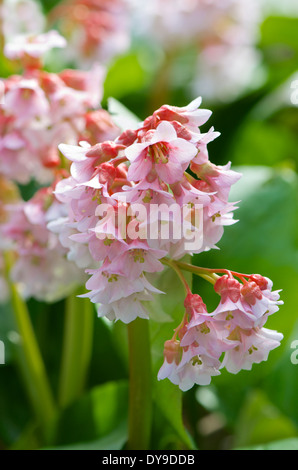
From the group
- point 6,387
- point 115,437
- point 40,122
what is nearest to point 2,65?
point 40,122

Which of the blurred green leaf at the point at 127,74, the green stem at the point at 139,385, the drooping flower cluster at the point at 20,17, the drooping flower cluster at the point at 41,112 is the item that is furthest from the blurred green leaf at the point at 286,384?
the blurred green leaf at the point at 127,74

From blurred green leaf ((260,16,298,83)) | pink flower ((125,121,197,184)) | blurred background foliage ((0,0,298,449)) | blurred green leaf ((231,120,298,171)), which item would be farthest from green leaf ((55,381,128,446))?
blurred green leaf ((260,16,298,83))

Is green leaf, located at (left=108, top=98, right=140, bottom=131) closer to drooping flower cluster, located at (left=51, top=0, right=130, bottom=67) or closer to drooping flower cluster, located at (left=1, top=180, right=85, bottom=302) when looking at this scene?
drooping flower cluster, located at (left=1, top=180, right=85, bottom=302)

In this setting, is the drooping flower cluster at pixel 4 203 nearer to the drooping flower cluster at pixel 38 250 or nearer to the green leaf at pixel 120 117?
the drooping flower cluster at pixel 38 250

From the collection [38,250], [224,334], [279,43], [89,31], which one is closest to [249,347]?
[224,334]

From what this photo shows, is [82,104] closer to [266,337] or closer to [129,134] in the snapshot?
[129,134]
